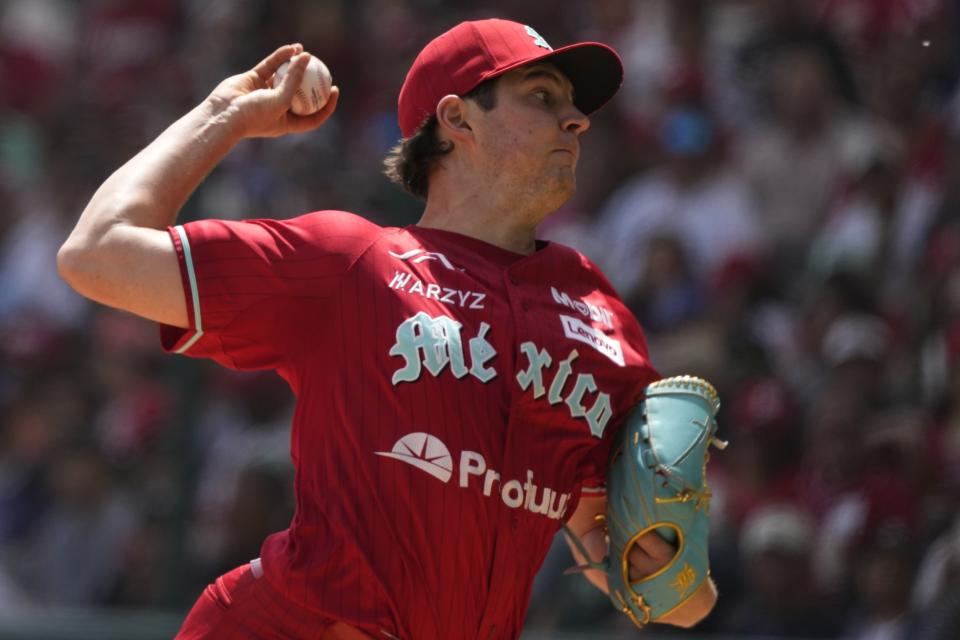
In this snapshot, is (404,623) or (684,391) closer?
(404,623)

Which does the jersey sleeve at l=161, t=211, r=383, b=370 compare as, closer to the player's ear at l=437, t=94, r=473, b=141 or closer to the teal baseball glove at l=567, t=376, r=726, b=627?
the player's ear at l=437, t=94, r=473, b=141

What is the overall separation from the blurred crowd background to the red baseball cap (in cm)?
259

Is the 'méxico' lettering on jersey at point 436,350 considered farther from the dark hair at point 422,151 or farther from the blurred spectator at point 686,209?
the blurred spectator at point 686,209

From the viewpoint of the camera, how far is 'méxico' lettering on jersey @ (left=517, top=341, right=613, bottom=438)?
3326 millimetres

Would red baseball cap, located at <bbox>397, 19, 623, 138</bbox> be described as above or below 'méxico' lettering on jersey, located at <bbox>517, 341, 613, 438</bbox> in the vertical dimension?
above

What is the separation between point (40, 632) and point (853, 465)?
3.70 metres

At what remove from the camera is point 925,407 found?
6.00 metres

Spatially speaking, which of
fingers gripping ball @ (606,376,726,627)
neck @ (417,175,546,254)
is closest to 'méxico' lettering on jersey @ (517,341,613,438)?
fingers gripping ball @ (606,376,726,627)

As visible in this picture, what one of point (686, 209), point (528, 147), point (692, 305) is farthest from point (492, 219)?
→ point (686, 209)

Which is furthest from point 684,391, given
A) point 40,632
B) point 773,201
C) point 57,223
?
point 57,223

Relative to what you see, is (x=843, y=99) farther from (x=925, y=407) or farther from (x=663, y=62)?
(x=925, y=407)

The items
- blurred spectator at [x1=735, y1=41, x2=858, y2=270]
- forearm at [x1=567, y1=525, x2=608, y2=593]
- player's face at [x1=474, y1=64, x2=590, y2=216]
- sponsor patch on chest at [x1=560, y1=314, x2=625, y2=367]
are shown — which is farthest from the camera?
blurred spectator at [x1=735, y1=41, x2=858, y2=270]

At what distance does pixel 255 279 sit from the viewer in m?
3.21

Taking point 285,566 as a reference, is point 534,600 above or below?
below
